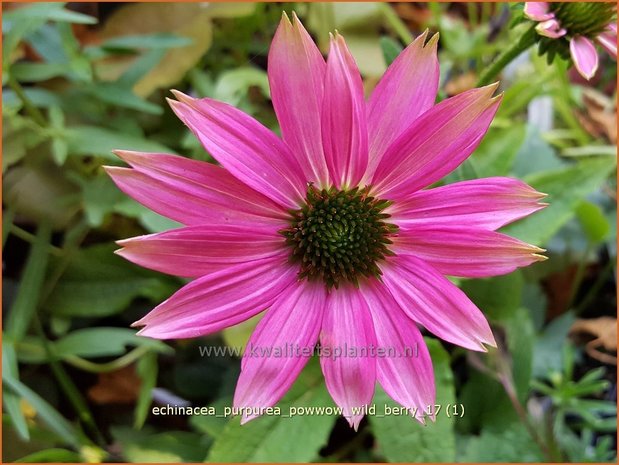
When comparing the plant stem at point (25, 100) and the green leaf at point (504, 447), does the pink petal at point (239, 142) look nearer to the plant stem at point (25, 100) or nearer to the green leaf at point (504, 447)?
the plant stem at point (25, 100)

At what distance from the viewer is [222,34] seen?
2.69 feet

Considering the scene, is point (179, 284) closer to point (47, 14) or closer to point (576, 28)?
point (47, 14)

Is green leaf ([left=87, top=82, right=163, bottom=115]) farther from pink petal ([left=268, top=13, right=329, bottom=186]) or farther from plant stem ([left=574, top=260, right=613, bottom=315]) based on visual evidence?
plant stem ([left=574, top=260, right=613, bottom=315])

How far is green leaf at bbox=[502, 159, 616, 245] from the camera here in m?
0.62

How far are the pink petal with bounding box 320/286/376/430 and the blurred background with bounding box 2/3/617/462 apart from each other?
163 mm

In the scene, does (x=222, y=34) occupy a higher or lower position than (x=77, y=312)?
higher

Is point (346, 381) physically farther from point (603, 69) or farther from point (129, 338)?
point (603, 69)

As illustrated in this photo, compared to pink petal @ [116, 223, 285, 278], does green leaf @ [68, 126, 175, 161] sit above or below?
above

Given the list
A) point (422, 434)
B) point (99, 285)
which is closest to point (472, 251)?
point (422, 434)

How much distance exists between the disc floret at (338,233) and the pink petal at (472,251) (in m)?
0.05

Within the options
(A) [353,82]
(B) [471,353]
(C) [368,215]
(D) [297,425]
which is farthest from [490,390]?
(A) [353,82]

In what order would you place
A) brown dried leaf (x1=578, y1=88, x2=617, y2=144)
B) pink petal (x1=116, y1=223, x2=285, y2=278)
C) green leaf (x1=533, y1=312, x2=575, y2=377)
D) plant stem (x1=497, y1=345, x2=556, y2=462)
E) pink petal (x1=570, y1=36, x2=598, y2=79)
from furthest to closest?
brown dried leaf (x1=578, y1=88, x2=617, y2=144) < green leaf (x1=533, y1=312, x2=575, y2=377) < plant stem (x1=497, y1=345, x2=556, y2=462) < pink petal (x1=570, y1=36, x2=598, y2=79) < pink petal (x1=116, y1=223, x2=285, y2=278)

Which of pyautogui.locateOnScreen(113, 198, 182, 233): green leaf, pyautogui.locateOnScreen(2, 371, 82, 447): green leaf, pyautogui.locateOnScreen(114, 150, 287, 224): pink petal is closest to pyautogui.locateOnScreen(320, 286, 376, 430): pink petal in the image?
pyautogui.locateOnScreen(114, 150, 287, 224): pink petal

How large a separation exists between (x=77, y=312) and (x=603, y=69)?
99cm
